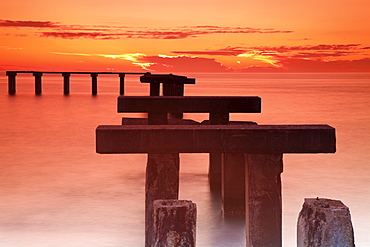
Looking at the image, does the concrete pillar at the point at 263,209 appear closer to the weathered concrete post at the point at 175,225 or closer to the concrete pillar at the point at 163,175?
the concrete pillar at the point at 163,175

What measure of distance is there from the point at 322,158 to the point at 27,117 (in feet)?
44.0

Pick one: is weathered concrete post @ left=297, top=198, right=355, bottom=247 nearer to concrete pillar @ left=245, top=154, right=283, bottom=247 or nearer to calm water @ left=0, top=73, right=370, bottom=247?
concrete pillar @ left=245, top=154, right=283, bottom=247

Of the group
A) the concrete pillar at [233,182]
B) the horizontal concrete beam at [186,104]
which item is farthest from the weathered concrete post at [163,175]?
the horizontal concrete beam at [186,104]

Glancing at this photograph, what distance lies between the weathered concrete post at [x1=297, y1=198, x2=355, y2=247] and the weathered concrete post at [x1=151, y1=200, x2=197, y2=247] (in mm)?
625

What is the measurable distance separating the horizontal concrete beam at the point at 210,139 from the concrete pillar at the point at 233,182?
1.79 metres

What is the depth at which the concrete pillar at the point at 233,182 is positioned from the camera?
19.1 ft

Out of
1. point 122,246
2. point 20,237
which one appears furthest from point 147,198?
point 20,237

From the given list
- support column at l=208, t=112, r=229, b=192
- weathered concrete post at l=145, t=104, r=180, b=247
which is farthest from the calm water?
weathered concrete post at l=145, t=104, r=180, b=247

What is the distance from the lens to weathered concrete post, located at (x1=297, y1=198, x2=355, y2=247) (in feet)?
9.79

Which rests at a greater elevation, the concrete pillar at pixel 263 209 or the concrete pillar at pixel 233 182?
the concrete pillar at pixel 263 209

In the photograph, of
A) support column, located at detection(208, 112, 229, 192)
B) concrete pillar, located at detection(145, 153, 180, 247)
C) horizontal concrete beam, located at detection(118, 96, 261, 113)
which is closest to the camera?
concrete pillar, located at detection(145, 153, 180, 247)

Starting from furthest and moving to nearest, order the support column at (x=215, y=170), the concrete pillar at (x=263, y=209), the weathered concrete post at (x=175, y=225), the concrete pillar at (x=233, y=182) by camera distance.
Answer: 1. the support column at (x=215, y=170)
2. the concrete pillar at (x=233, y=182)
3. the concrete pillar at (x=263, y=209)
4. the weathered concrete post at (x=175, y=225)

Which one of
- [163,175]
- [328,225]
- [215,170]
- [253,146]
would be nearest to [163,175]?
[163,175]

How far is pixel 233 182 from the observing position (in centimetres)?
596
